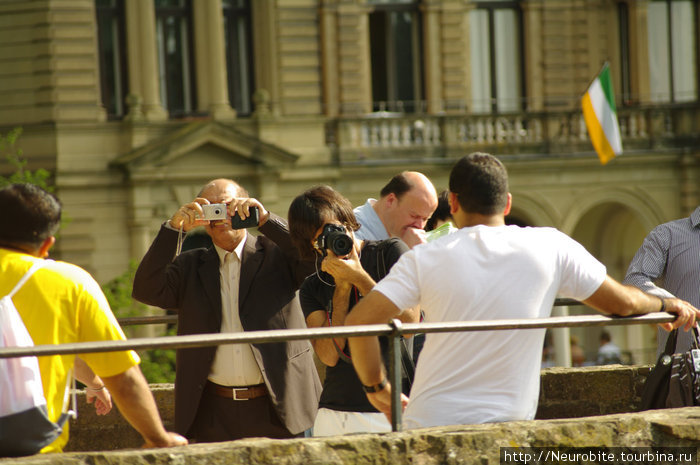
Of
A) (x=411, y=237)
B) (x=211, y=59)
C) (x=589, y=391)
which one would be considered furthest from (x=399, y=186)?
(x=211, y=59)

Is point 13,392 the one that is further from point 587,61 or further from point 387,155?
point 587,61

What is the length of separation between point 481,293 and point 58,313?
1.59 m

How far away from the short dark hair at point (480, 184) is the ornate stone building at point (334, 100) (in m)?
17.3

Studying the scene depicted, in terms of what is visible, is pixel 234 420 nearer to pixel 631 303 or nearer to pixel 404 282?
pixel 404 282

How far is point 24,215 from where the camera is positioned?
436 cm

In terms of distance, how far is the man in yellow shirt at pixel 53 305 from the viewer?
4.31 m

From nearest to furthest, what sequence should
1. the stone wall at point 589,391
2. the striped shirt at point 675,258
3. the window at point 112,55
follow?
the striped shirt at point 675,258
the stone wall at point 589,391
the window at point 112,55

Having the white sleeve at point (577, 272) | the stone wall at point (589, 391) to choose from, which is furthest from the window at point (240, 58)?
the white sleeve at point (577, 272)

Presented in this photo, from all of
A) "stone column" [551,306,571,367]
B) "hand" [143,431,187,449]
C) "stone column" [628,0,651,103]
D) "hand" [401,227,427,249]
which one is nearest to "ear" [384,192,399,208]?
"hand" [401,227,427,249]

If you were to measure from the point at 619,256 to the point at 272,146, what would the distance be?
9441mm

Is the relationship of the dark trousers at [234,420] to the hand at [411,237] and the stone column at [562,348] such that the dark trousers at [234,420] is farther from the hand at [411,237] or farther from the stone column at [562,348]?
the stone column at [562,348]

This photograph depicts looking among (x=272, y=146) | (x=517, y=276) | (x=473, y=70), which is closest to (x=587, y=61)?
(x=473, y=70)

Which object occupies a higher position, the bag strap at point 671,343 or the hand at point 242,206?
the hand at point 242,206

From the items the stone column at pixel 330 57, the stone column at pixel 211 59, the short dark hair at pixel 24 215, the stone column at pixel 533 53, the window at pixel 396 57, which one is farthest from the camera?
the stone column at pixel 533 53
